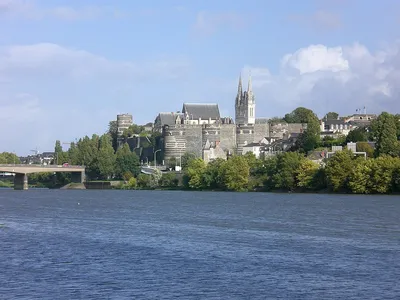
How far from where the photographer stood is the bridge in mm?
112625

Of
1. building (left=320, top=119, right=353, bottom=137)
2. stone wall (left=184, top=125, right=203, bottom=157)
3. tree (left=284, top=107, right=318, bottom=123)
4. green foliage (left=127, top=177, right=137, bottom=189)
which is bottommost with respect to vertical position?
green foliage (left=127, top=177, right=137, bottom=189)

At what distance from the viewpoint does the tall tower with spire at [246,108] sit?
14962 cm

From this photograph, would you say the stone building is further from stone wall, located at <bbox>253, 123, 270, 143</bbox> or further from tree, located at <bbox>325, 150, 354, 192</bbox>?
tree, located at <bbox>325, 150, 354, 192</bbox>

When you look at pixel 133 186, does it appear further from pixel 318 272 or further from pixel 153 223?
pixel 318 272

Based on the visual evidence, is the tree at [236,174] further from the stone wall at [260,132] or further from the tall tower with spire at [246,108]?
the tall tower with spire at [246,108]

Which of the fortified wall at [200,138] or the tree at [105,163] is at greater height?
the fortified wall at [200,138]

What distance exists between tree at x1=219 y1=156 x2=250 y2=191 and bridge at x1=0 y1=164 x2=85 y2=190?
27.2m

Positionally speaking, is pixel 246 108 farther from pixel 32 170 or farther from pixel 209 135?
pixel 32 170

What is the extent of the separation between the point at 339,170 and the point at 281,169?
35.9ft

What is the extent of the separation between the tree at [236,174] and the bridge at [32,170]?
89.1 feet

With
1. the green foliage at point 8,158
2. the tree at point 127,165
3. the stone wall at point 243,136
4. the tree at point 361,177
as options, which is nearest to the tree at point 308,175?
the tree at point 361,177

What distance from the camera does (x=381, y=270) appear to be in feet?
103

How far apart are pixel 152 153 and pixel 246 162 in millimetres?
44360

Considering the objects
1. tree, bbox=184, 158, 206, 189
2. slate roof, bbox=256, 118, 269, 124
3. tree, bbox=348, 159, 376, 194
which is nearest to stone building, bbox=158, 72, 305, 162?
slate roof, bbox=256, 118, 269, 124
